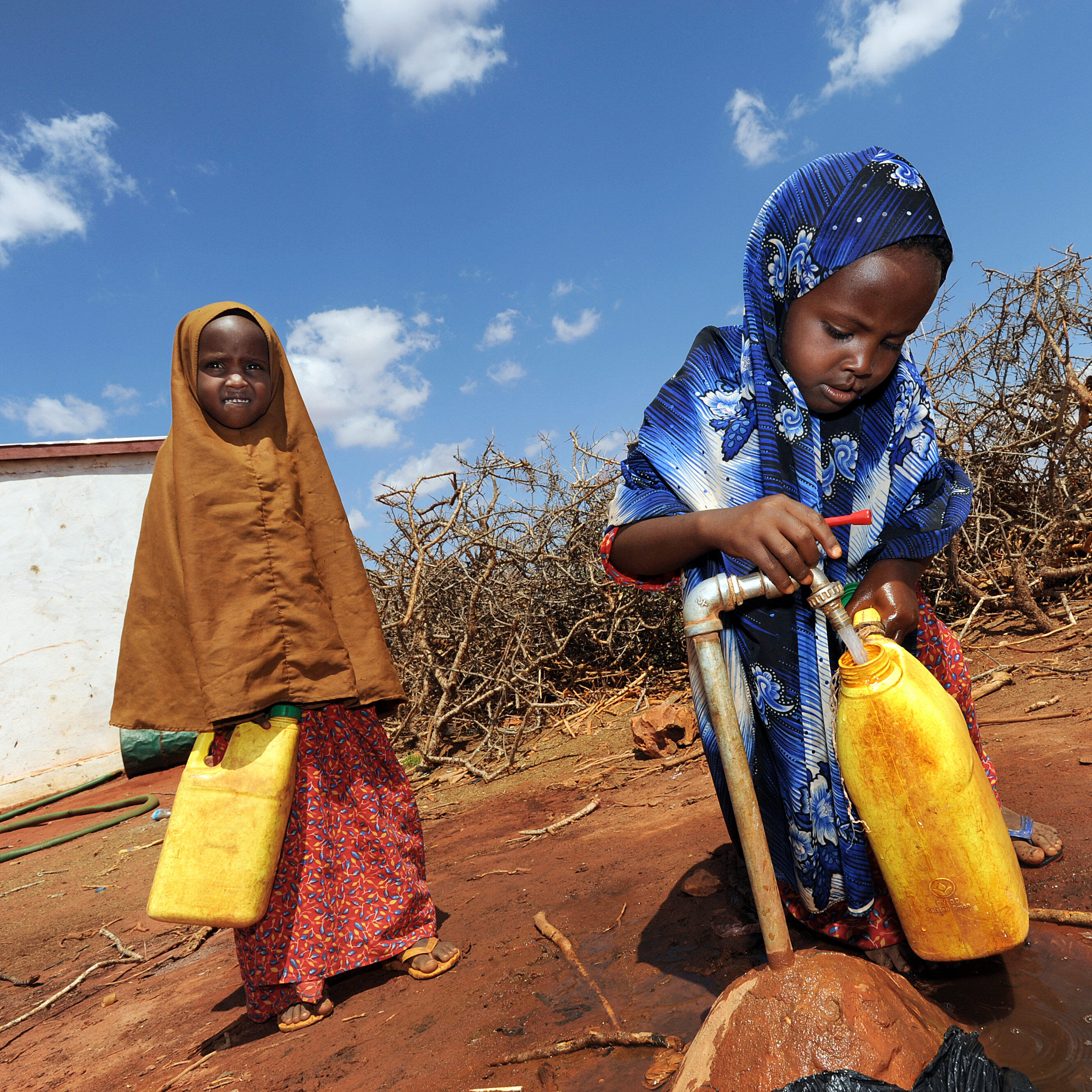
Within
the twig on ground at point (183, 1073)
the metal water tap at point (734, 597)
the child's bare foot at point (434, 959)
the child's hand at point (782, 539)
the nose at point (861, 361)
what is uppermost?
the nose at point (861, 361)

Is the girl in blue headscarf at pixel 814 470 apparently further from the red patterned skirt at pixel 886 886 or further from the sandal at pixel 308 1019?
the sandal at pixel 308 1019

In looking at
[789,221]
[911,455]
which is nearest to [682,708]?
[911,455]

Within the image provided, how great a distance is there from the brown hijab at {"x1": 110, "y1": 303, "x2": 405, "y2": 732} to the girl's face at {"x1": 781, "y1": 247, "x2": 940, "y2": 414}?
154 cm

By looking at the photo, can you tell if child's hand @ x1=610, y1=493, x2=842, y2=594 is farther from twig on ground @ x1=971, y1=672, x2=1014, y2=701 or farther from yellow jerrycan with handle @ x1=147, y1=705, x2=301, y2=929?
twig on ground @ x1=971, y1=672, x2=1014, y2=701

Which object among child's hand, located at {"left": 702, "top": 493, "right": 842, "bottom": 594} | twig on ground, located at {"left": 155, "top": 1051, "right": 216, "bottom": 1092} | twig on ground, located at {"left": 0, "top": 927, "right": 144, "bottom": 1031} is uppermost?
child's hand, located at {"left": 702, "top": 493, "right": 842, "bottom": 594}

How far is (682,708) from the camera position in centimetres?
455

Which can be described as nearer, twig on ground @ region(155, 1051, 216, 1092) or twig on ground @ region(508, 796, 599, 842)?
twig on ground @ region(155, 1051, 216, 1092)

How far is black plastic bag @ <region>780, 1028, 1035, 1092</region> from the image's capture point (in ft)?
3.55

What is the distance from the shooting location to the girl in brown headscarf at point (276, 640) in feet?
7.13

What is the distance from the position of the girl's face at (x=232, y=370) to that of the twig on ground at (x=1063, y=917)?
97.8 inches

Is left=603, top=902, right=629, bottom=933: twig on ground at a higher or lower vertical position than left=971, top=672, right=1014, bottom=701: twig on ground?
lower

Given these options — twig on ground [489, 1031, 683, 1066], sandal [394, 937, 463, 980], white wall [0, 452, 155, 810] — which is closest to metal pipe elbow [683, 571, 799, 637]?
twig on ground [489, 1031, 683, 1066]

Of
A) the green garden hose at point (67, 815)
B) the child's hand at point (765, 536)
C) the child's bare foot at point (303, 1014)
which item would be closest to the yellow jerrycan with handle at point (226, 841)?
the child's bare foot at point (303, 1014)

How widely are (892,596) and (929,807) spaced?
0.50m
